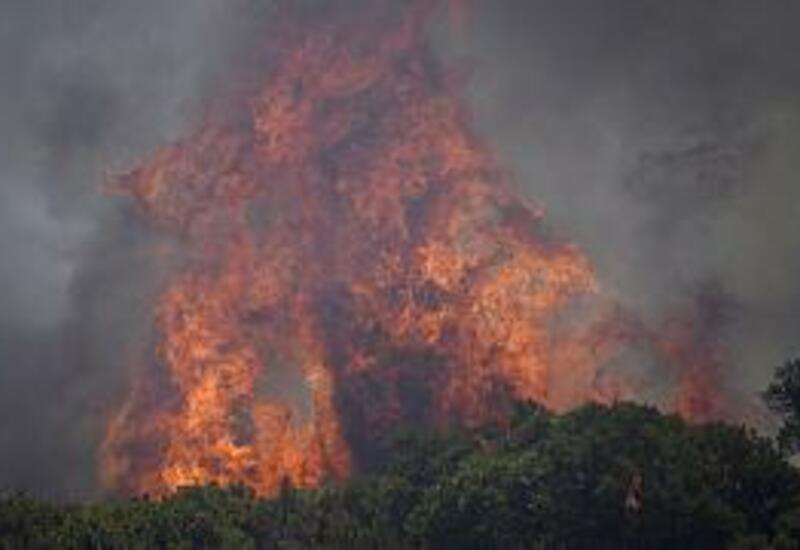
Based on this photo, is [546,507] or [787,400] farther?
[787,400]

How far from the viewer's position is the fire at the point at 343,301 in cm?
11262

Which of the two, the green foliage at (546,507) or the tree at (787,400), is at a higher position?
the tree at (787,400)

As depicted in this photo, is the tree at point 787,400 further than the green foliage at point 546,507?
Yes

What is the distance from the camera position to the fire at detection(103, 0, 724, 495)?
112625mm

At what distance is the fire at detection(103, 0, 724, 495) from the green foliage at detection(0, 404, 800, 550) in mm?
9065

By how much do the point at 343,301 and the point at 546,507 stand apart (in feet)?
110

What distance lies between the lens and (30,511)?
95625 millimetres

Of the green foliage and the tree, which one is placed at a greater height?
the tree

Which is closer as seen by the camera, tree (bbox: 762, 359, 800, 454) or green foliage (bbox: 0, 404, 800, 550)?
green foliage (bbox: 0, 404, 800, 550)

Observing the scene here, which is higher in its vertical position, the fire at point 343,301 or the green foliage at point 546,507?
the fire at point 343,301

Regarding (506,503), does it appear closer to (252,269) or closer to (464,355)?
(464,355)

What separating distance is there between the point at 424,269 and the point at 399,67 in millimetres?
25597

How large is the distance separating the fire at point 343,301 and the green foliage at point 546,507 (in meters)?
9.07

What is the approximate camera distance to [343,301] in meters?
120
